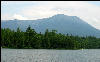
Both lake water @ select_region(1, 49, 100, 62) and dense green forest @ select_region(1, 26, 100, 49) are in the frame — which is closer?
lake water @ select_region(1, 49, 100, 62)

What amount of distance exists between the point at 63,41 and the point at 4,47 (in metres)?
36.1

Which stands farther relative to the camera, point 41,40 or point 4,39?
point 41,40

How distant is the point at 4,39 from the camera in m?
112

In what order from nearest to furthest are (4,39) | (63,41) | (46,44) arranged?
(4,39) < (46,44) < (63,41)

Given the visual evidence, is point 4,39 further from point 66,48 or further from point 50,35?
point 66,48

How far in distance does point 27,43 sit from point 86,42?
275 ft

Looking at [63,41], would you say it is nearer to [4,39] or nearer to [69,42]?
[69,42]

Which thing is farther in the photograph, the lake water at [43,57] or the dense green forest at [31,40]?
the dense green forest at [31,40]

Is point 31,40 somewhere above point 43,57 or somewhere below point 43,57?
below

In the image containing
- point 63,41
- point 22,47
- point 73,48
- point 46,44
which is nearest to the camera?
point 22,47

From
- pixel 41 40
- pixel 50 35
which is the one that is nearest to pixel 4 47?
pixel 41 40

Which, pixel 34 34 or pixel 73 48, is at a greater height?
pixel 34 34

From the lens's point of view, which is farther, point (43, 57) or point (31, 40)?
point (31, 40)

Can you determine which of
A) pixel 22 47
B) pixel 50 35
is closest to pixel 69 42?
pixel 50 35
